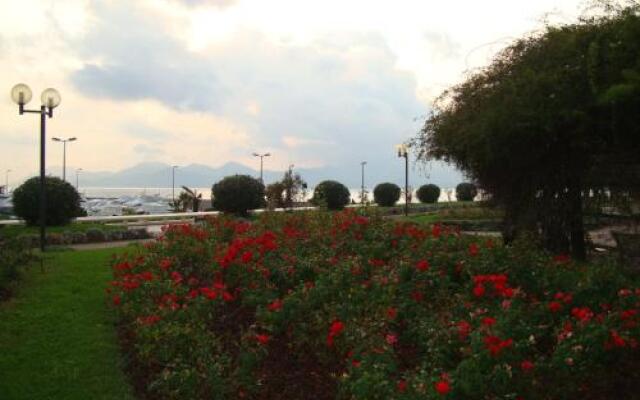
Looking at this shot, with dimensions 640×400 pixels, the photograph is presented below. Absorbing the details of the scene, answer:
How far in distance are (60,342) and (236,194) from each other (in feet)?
56.8

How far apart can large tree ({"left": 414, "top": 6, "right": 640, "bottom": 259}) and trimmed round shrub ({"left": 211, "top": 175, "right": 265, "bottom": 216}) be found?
14145 millimetres

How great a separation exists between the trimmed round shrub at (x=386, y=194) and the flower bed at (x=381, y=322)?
25.6m

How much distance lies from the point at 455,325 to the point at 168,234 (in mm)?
5235

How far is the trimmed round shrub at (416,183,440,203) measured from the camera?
3794 centimetres

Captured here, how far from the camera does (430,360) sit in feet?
15.0

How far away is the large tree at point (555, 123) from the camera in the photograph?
6.26 meters

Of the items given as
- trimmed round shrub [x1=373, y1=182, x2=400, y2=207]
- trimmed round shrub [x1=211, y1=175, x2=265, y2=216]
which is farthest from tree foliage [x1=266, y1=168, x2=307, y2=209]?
trimmed round shrub [x1=373, y1=182, x2=400, y2=207]

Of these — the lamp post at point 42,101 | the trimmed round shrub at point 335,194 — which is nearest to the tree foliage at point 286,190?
the trimmed round shrub at point 335,194

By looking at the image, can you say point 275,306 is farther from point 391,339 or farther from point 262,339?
point 391,339

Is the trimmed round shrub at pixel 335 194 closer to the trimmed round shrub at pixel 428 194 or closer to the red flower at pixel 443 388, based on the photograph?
the trimmed round shrub at pixel 428 194

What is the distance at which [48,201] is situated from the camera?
58.1 feet

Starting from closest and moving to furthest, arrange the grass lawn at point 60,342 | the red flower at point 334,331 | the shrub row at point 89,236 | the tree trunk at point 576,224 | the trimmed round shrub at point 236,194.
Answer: the red flower at point 334,331, the grass lawn at point 60,342, the tree trunk at point 576,224, the shrub row at point 89,236, the trimmed round shrub at point 236,194

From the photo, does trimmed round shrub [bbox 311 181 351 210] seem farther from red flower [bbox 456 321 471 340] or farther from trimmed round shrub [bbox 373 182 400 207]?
red flower [bbox 456 321 471 340]

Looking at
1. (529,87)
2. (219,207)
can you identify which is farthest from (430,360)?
(219,207)
